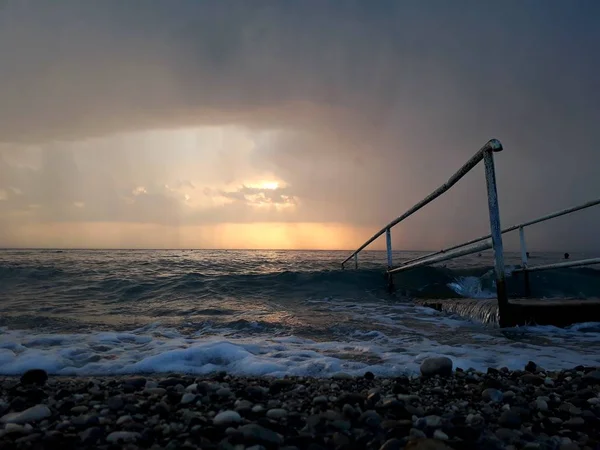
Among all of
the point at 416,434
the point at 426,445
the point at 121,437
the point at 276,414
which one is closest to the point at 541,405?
the point at 416,434

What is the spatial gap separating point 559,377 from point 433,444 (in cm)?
176

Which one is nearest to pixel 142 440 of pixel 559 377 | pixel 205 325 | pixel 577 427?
pixel 577 427

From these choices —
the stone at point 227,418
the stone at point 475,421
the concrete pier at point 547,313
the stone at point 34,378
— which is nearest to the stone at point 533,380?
the stone at point 475,421

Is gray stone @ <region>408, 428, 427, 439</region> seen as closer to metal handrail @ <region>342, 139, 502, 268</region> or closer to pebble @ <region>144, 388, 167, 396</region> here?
pebble @ <region>144, 388, 167, 396</region>

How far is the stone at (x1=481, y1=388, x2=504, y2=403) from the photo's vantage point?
7.25 ft

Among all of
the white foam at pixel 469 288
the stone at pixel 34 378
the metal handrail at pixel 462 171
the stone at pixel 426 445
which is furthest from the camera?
the white foam at pixel 469 288

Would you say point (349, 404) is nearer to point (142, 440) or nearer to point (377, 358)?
point (142, 440)

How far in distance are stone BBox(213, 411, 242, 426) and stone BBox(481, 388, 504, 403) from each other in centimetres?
143

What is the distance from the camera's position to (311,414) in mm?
2012

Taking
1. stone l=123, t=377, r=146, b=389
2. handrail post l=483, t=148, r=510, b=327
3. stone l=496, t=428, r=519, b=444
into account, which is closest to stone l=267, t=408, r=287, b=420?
stone l=496, t=428, r=519, b=444

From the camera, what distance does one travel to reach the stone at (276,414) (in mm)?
1958

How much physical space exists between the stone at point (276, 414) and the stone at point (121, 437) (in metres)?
0.63

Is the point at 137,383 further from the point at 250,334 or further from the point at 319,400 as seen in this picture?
the point at 250,334

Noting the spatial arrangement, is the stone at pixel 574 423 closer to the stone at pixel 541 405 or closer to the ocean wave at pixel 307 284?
the stone at pixel 541 405
